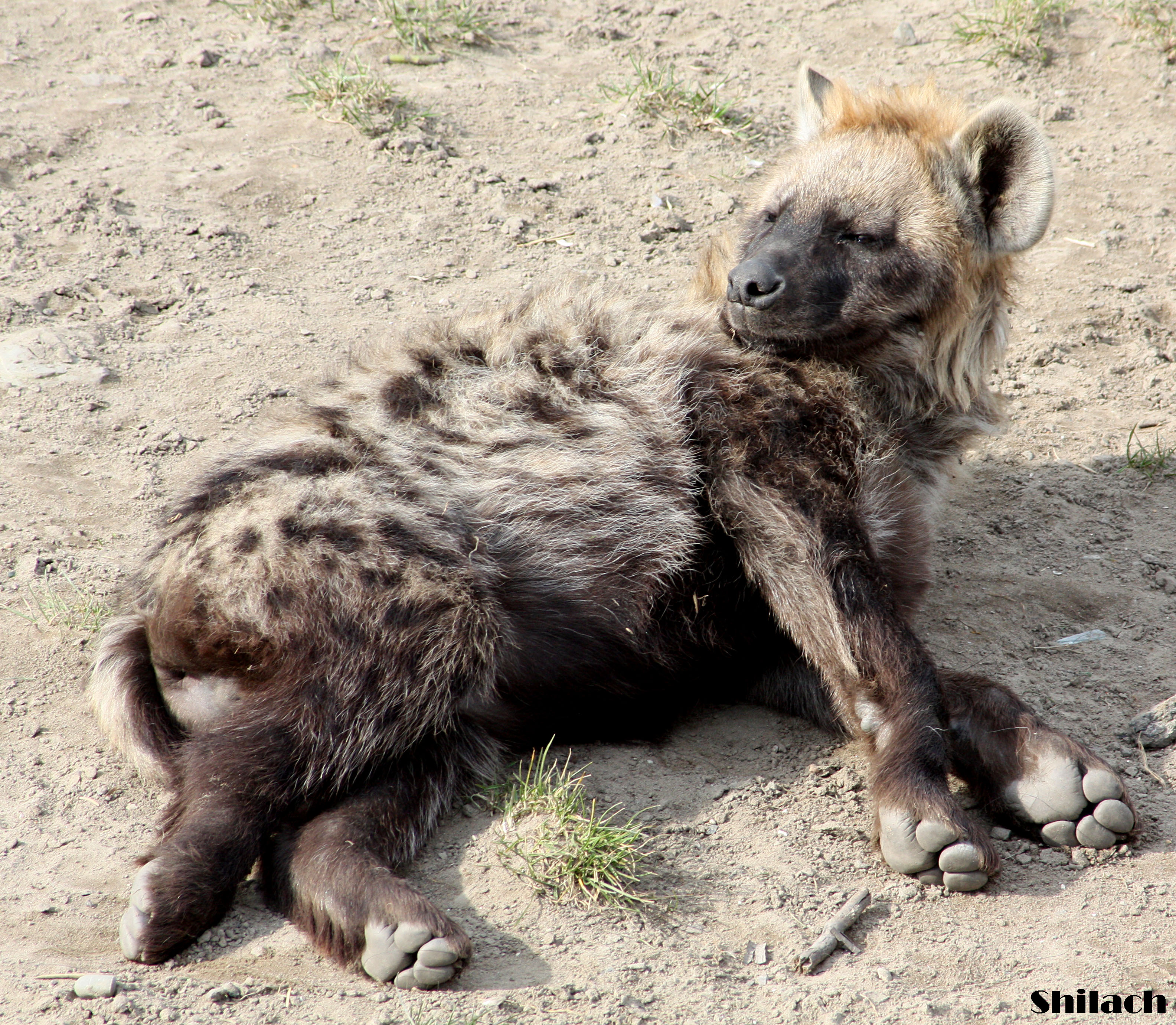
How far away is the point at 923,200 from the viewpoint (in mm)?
3277

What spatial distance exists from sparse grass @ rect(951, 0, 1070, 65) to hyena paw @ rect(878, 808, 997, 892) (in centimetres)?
436

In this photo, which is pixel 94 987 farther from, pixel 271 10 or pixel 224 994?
pixel 271 10

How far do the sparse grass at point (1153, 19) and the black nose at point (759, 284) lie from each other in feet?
12.6

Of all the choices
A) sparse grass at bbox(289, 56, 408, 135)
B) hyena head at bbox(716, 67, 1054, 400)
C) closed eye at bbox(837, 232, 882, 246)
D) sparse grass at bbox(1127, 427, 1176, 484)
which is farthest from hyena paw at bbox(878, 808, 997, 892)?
sparse grass at bbox(289, 56, 408, 135)

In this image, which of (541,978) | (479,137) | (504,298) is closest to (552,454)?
(541,978)

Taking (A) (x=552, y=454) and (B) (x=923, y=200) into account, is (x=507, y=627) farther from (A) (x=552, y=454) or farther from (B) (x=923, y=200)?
(B) (x=923, y=200)

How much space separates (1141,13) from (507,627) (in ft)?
16.4

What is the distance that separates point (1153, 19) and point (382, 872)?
5623mm

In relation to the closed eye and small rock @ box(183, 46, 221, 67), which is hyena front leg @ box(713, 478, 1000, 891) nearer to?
the closed eye

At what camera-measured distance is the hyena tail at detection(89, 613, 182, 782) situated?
2.75 meters

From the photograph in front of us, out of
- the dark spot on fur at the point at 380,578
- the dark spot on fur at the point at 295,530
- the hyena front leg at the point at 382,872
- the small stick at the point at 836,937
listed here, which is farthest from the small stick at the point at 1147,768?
the dark spot on fur at the point at 295,530

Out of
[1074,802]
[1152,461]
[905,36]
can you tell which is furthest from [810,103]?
[905,36]

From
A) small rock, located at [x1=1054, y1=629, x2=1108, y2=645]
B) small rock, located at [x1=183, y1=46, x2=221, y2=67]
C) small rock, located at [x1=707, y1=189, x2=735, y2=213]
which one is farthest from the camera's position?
Answer: small rock, located at [x1=183, y1=46, x2=221, y2=67]

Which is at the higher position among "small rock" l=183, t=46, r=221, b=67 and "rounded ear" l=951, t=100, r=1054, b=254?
"rounded ear" l=951, t=100, r=1054, b=254
